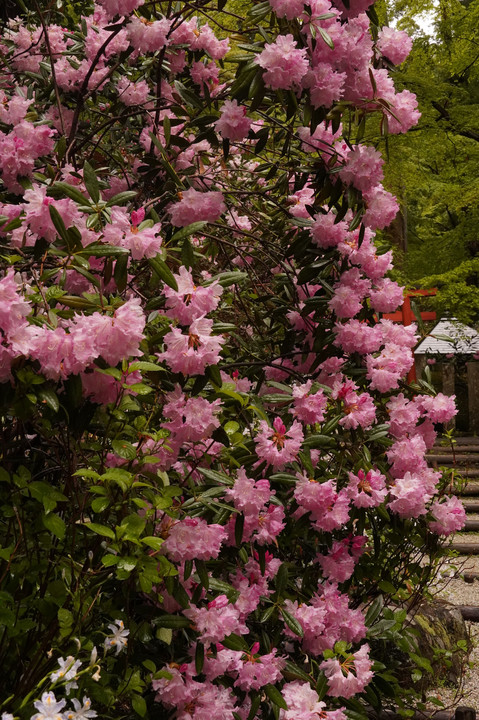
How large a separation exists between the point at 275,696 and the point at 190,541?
0.50 metres

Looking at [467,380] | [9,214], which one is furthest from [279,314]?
[467,380]

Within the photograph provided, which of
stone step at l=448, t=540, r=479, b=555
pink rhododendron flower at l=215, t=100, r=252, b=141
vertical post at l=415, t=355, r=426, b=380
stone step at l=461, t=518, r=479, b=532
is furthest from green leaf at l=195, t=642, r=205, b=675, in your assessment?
vertical post at l=415, t=355, r=426, b=380

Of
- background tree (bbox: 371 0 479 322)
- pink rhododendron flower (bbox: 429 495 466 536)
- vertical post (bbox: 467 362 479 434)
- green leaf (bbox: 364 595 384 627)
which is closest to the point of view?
green leaf (bbox: 364 595 384 627)

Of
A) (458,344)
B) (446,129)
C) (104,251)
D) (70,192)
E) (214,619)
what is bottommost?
(458,344)

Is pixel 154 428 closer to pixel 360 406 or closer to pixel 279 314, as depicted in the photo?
pixel 360 406

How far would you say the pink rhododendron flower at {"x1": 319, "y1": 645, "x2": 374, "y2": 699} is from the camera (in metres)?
1.85

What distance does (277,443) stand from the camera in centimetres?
178

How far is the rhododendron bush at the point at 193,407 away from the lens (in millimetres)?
1379

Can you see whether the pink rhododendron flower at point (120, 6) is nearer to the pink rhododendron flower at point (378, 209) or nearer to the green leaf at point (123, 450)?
the pink rhododendron flower at point (378, 209)

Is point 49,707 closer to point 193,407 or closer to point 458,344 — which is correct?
point 193,407

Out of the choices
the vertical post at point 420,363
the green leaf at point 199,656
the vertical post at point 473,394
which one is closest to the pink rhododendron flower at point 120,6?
the green leaf at point 199,656

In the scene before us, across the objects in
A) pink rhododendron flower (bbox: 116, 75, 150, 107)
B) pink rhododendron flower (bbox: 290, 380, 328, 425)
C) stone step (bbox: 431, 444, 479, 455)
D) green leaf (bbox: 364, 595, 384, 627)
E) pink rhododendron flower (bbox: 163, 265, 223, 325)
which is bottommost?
stone step (bbox: 431, 444, 479, 455)

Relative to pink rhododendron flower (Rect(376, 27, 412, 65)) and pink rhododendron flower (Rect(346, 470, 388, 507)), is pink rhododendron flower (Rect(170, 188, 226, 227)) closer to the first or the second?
pink rhododendron flower (Rect(376, 27, 412, 65))

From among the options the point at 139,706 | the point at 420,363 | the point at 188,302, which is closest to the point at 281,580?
the point at 139,706
